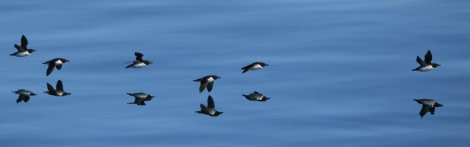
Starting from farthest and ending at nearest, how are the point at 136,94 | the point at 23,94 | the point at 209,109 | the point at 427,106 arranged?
the point at 136,94 → the point at 23,94 → the point at 209,109 → the point at 427,106

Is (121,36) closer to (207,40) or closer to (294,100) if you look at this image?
(207,40)

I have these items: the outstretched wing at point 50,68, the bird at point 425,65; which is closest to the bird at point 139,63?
the outstretched wing at point 50,68

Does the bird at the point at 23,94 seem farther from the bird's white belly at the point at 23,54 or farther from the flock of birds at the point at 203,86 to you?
the bird's white belly at the point at 23,54

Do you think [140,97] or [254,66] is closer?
[254,66]

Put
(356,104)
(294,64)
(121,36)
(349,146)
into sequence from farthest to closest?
(121,36), (294,64), (356,104), (349,146)

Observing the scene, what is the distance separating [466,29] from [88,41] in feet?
51.4

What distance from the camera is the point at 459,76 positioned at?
56.5 metres

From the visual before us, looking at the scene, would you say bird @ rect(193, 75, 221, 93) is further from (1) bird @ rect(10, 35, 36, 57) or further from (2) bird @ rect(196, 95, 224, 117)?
(1) bird @ rect(10, 35, 36, 57)

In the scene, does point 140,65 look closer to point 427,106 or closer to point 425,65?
point 425,65

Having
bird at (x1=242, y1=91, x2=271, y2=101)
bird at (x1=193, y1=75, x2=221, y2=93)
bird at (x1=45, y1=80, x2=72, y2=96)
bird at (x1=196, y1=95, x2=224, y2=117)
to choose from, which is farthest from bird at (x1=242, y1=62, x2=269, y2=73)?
bird at (x1=45, y1=80, x2=72, y2=96)

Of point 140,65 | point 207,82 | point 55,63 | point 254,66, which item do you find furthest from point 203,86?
point 55,63

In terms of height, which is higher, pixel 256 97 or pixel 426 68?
pixel 426 68

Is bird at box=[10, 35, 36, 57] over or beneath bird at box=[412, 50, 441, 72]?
over

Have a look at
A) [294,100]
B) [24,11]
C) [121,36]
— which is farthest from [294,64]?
[24,11]
